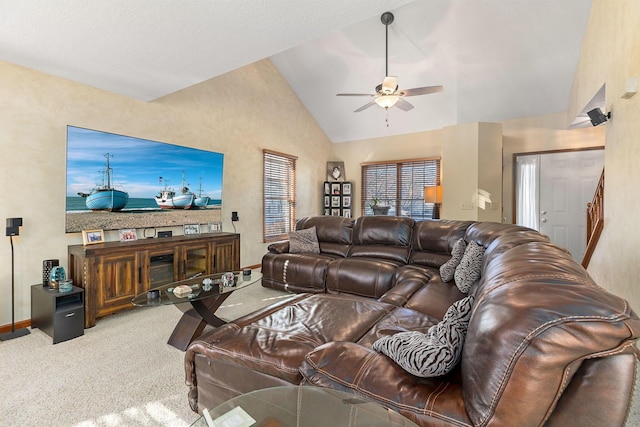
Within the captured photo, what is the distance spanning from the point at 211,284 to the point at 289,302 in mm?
881

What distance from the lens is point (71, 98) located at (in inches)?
123

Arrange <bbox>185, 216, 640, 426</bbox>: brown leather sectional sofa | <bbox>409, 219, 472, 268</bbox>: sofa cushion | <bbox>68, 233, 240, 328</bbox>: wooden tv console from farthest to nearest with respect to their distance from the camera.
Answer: <bbox>409, 219, 472, 268</bbox>: sofa cushion < <bbox>68, 233, 240, 328</bbox>: wooden tv console < <bbox>185, 216, 640, 426</bbox>: brown leather sectional sofa

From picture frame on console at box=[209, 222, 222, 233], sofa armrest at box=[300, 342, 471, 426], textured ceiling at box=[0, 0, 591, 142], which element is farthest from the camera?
picture frame on console at box=[209, 222, 222, 233]

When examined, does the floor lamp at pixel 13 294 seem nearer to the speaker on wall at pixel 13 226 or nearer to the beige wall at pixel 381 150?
the speaker on wall at pixel 13 226

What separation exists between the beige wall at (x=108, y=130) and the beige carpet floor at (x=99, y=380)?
87cm

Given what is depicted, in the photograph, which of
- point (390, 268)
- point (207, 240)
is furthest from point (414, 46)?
point (207, 240)

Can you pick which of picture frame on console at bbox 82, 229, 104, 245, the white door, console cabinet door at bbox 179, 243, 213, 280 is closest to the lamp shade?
the white door

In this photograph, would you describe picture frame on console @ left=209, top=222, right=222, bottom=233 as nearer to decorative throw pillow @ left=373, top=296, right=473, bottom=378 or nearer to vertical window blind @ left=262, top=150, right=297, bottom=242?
vertical window blind @ left=262, top=150, right=297, bottom=242

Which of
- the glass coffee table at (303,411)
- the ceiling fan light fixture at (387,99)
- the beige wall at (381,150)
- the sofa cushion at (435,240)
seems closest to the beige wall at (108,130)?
the beige wall at (381,150)

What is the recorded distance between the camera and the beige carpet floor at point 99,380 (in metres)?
1.68

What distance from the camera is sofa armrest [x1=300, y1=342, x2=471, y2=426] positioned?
91cm

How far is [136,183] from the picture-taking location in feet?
11.9

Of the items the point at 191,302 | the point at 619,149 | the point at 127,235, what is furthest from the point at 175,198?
the point at 619,149

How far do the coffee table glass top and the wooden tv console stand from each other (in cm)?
69
